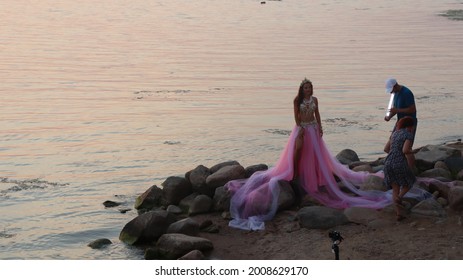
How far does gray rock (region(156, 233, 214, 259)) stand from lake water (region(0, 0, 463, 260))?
2.62 feet

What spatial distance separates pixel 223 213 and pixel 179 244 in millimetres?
1988

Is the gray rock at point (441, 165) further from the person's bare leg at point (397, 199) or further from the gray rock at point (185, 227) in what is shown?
the gray rock at point (185, 227)

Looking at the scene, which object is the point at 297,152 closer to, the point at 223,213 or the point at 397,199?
the point at 223,213

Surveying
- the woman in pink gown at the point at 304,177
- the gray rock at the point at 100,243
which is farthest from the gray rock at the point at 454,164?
the gray rock at the point at 100,243

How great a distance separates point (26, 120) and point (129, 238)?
420 inches

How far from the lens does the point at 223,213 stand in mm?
14555

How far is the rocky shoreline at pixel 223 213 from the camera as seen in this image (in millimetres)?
12945

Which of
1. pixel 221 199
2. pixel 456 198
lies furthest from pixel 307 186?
pixel 456 198

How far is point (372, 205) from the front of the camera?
13.8 m

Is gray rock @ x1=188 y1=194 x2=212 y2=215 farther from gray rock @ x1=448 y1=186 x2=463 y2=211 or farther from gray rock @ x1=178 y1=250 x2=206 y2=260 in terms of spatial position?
gray rock @ x1=448 y1=186 x2=463 y2=211

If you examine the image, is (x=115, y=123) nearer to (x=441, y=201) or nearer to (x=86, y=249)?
(x=86, y=249)

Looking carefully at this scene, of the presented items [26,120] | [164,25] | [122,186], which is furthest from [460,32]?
[122,186]

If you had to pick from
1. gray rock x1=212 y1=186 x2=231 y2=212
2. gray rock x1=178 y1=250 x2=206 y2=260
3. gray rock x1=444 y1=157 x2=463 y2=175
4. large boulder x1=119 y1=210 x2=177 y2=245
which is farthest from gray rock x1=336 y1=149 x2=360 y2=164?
gray rock x1=178 y1=250 x2=206 y2=260

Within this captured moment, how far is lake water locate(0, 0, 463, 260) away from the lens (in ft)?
54.7
